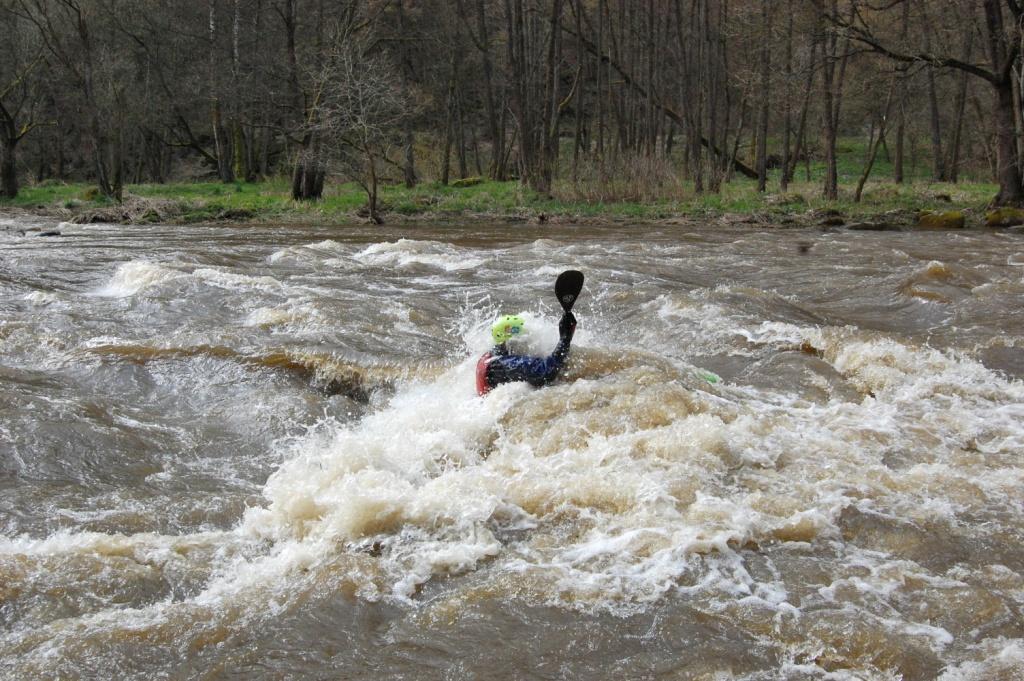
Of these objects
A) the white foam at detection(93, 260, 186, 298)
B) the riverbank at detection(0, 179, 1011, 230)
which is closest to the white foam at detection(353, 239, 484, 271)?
the white foam at detection(93, 260, 186, 298)

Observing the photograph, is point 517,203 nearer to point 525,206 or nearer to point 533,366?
point 525,206

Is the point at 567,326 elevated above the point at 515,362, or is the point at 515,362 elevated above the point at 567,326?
the point at 567,326

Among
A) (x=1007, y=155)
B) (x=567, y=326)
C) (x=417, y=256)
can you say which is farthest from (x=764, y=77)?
(x=567, y=326)

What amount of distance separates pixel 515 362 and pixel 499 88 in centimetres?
2831

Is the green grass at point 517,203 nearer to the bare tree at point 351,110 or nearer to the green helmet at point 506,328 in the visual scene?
the bare tree at point 351,110

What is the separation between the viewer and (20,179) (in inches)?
1384

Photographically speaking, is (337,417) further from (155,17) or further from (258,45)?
(155,17)

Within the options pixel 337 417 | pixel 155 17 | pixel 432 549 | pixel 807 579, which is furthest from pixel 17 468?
pixel 155 17

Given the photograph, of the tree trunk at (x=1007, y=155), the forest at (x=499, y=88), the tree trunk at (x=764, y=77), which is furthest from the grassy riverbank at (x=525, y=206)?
the tree trunk at (x=764, y=77)

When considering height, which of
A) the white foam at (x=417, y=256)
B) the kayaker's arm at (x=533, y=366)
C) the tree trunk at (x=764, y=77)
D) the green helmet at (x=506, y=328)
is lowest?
the kayaker's arm at (x=533, y=366)

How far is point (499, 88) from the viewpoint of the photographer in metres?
32.9

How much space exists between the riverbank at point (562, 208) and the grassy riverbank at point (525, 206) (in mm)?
25

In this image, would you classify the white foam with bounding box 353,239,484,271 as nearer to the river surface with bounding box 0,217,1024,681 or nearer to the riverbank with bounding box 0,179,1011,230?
the river surface with bounding box 0,217,1024,681

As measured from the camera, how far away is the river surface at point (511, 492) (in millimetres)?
3410
